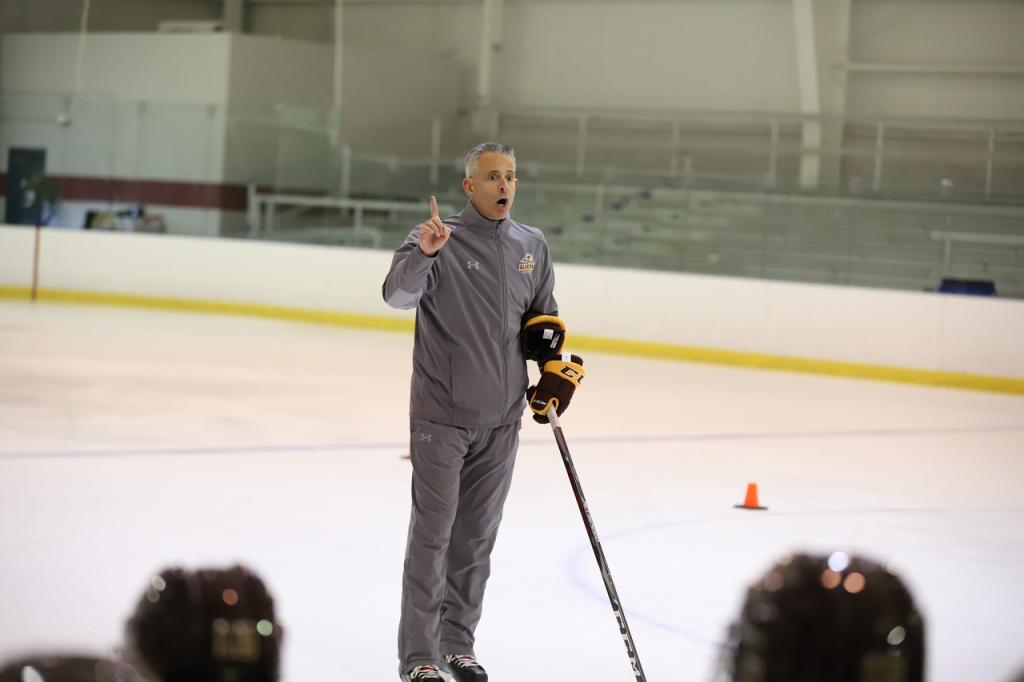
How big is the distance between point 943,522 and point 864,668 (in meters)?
5.30

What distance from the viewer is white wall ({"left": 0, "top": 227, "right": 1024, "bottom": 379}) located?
36.6ft

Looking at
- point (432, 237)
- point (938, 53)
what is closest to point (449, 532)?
point (432, 237)

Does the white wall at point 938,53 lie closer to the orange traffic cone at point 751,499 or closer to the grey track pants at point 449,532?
the orange traffic cone at point 751,499

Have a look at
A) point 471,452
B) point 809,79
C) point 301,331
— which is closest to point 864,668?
point 471,452

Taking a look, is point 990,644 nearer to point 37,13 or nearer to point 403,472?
point 403,472

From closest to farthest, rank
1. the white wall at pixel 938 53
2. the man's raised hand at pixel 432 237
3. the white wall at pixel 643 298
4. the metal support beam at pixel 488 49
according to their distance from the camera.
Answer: the man's raised hand at pixel 432 237 → the white wall at pixel 643 298 → the white wall at pixel 938 53 → the metal support beam at pixel 488 49

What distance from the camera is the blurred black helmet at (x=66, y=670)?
97 centimetres

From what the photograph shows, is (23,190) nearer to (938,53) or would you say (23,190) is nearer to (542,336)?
(938,53)

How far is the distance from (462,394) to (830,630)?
2467mm

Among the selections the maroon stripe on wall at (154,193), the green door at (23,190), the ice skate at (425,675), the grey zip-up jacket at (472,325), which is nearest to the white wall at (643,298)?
the green door at (23,190)

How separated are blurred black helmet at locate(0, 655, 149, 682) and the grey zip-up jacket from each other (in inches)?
96.2

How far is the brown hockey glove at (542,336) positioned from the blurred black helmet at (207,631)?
8.30ft

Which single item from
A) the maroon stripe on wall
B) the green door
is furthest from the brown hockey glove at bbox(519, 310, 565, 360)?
the green door

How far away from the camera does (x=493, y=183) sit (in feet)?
11.5
